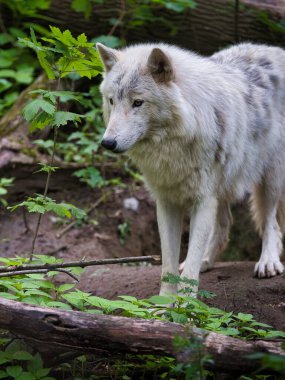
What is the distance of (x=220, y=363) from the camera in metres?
2.95

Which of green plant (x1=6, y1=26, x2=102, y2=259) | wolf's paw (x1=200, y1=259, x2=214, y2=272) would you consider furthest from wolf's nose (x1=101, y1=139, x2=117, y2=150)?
wolf's paw (x1=200, y1=259, x2=214, y2=272)

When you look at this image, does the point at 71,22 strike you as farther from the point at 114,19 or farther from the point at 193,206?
the point at 193,206

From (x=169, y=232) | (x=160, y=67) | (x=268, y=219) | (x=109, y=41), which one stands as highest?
(x=109, y=41)

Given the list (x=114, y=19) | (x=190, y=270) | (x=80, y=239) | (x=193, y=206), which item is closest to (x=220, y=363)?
(x=190, y=270)

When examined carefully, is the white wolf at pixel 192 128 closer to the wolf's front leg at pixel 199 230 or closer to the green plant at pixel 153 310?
the wolf's front leg at pixel 199 230

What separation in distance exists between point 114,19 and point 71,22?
61 centimetres

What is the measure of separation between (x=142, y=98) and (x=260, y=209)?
2065 millimetres

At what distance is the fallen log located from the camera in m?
2.95

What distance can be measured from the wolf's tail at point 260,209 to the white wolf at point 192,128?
1.00 feet

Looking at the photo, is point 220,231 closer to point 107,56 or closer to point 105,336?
point 107,56

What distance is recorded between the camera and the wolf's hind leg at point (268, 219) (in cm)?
568

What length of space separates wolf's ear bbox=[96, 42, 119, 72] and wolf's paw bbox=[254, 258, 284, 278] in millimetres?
2202

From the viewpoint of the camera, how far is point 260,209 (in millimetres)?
5977

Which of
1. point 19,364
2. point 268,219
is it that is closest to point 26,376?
point 19,364
